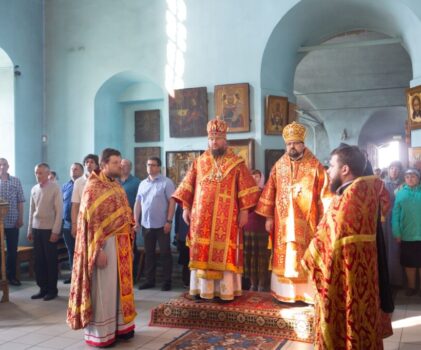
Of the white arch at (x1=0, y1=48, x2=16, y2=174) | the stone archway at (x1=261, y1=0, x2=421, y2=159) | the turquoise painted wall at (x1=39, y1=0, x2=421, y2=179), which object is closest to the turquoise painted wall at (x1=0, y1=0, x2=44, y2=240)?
the white arch at (x1=0, y1=48, x2=16, y2=174)

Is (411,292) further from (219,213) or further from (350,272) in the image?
(350,272)

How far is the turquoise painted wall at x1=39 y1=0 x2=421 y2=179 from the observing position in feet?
24.0

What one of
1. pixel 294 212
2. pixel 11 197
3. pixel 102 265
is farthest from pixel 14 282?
pixel 294 212

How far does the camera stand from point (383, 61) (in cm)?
1404

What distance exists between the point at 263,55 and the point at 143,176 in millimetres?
3092

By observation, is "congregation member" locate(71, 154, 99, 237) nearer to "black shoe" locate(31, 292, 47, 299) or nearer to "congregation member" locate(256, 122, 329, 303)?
"black shoe" locate(31, 292, 47, 299)

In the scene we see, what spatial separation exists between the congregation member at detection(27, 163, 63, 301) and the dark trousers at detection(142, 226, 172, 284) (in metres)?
1.19

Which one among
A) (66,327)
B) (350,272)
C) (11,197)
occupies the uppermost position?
(11,197)

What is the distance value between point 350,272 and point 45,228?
4274 millimetres

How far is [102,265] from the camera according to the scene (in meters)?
4.21

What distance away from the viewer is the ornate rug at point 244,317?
459cm

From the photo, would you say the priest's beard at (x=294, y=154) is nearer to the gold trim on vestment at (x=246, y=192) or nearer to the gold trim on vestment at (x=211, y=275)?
the gold trim on vestment at (x=246, y=192)

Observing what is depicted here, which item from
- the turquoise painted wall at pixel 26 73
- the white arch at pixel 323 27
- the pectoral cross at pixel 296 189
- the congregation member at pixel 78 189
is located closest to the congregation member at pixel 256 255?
the pectoral cross at pixel 296 189

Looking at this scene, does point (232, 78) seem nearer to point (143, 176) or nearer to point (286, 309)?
point (143, 176)
